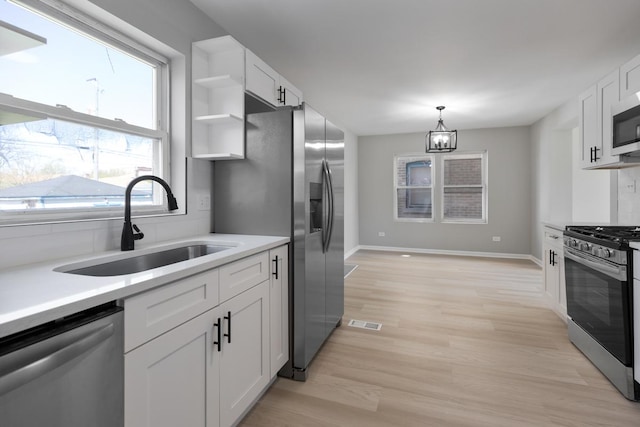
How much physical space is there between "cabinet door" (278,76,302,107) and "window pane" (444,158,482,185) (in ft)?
14.4

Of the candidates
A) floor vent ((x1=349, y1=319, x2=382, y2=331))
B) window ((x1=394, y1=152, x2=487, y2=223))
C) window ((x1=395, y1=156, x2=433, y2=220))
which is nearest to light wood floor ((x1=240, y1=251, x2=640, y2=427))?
floor vent ((x1=349, y1=319, x2=382, y2=331))

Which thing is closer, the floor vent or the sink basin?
the sink basin

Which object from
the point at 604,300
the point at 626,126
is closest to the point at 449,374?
the point at 604,300

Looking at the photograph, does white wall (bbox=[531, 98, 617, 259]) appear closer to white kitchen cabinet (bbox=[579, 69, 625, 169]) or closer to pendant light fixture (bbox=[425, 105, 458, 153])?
pendant light fixture (bbox=[425, 105, 458, 153])

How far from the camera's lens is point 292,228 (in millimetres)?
2078

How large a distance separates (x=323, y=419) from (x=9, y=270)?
1564mm

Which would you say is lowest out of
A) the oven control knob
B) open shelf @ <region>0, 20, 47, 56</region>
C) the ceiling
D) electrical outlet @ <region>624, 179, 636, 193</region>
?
the oven control knob

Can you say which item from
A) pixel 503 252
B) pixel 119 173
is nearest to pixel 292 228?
pixel 119 173

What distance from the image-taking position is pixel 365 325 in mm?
2943

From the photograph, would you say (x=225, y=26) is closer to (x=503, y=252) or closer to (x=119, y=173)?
(x=119, y=173)

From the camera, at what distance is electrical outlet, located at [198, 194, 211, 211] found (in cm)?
225

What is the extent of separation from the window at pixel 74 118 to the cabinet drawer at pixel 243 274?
0.80m

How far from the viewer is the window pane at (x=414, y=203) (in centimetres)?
672

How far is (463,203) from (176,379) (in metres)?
6.37
